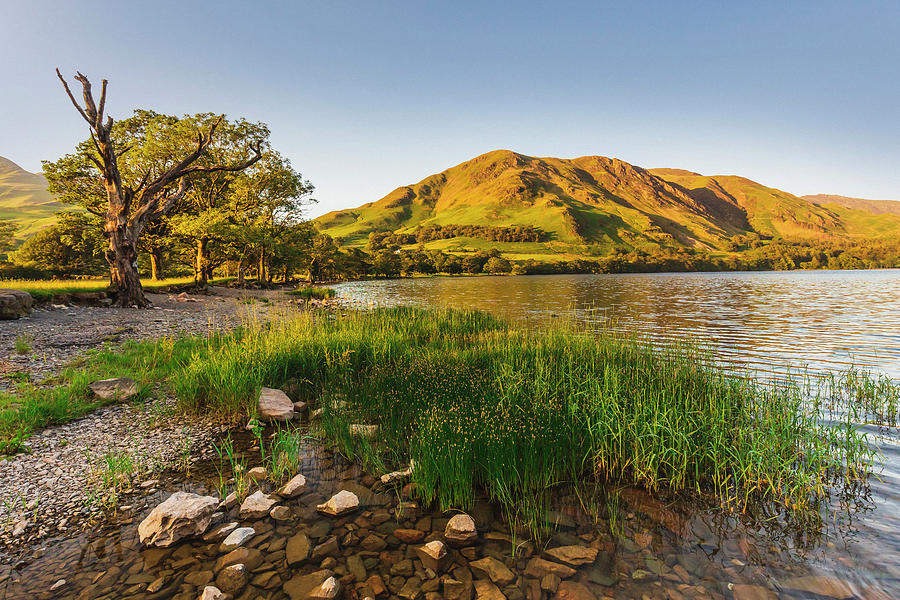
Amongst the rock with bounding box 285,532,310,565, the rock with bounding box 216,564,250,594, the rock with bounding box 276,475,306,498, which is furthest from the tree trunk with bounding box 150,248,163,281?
the rock with bounding box 216,564,250,594

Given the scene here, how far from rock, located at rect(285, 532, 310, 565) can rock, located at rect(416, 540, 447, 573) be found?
1.26m

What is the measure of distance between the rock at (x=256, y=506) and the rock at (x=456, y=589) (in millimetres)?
2501

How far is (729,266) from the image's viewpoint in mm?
195875

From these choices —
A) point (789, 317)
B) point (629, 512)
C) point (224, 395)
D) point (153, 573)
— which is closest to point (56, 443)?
point (224, 395)

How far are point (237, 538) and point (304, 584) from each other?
1094 millimetres

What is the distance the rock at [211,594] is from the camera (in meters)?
3.44

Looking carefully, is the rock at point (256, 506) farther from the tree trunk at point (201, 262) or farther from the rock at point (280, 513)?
the tree trunk at point (201, 262)

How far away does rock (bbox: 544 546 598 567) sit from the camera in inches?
161

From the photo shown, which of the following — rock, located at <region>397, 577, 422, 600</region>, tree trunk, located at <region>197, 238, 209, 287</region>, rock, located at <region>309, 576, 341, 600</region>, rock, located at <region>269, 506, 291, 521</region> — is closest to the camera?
rock, located at <region>309, 576, 341, 600</region>

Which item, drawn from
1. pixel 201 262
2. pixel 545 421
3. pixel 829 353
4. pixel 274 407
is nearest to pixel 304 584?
pixel 545 421

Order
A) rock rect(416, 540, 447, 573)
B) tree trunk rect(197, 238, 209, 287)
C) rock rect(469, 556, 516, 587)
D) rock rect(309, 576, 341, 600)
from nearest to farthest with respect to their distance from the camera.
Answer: rock rect(309, 576, 341, 600), rock rect(469, 556, 516, 587), rock rect(416, 540, 447, 573), tree trunk rect(197, 238, 209, 287)

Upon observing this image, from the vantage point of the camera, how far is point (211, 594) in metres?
3.46

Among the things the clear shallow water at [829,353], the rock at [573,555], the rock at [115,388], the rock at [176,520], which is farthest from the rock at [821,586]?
the rock at [115,388]

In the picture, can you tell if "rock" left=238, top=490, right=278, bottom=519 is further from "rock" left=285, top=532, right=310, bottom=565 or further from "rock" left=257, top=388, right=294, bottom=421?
"rock" left=257, top=388, right=294, bottom=421
